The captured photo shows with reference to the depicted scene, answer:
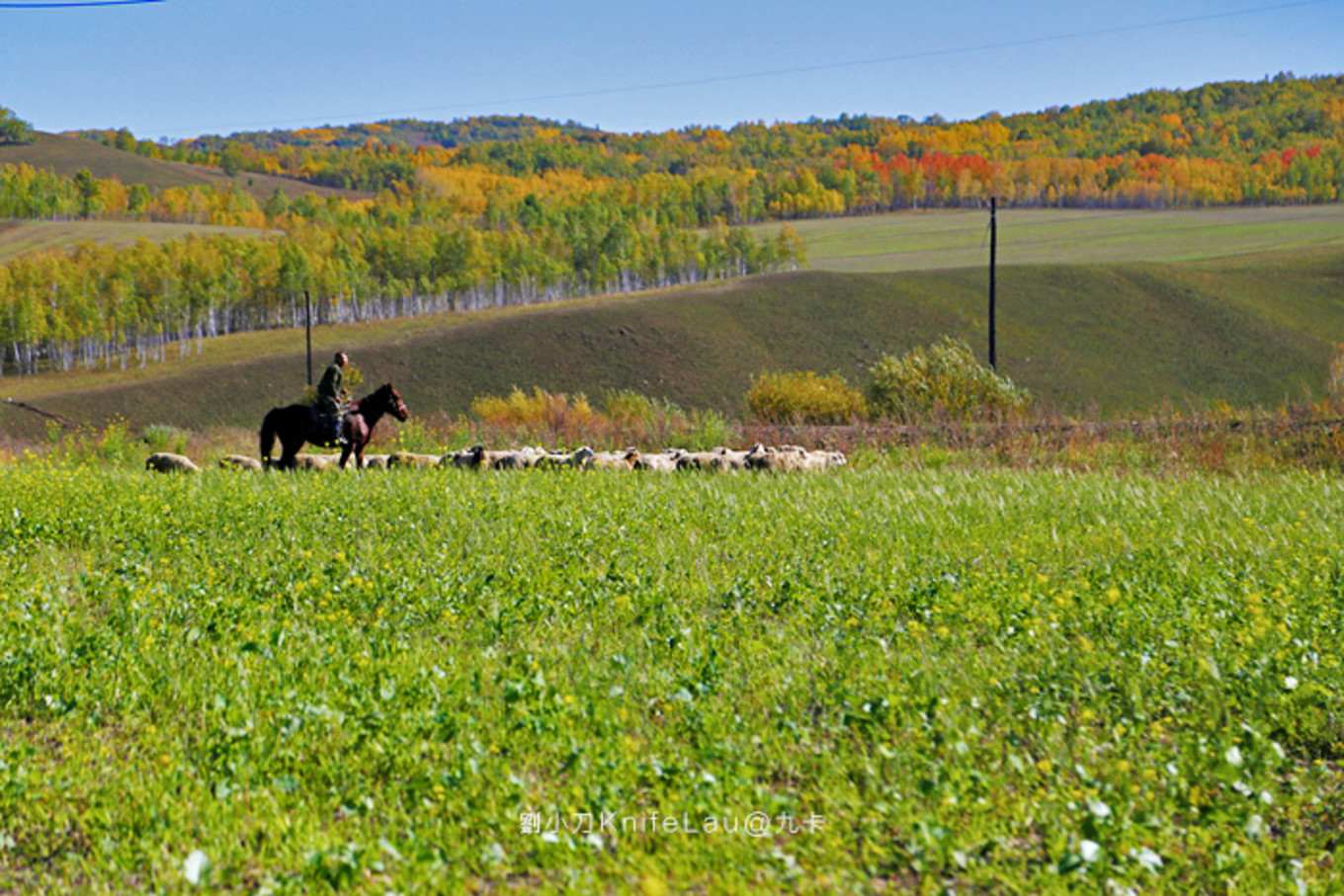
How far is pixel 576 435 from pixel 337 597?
19821 mm

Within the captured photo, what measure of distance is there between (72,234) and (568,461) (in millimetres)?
149412

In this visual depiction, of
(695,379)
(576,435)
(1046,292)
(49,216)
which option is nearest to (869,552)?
(576,435)

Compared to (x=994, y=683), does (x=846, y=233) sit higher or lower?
higher

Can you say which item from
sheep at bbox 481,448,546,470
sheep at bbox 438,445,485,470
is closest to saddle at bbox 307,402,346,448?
sheep at bbox 438,445,485,470

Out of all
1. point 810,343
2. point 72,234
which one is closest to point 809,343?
point 810,343

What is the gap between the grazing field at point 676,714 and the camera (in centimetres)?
439

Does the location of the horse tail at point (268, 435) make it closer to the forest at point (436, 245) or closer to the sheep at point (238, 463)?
the sheep at point (238, 463)

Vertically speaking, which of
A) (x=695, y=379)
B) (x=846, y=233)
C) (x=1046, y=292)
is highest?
(x=846, y=233)

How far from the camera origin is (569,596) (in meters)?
8.41

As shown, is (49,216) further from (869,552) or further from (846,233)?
(869,552)

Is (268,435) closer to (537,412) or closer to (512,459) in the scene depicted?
(512,459)

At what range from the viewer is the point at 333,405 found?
64.7 feet

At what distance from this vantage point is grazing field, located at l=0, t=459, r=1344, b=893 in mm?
4387

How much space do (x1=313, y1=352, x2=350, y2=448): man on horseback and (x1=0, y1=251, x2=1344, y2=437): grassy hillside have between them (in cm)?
5305
